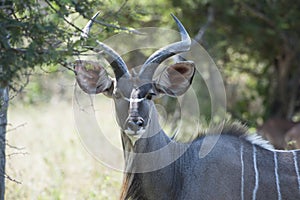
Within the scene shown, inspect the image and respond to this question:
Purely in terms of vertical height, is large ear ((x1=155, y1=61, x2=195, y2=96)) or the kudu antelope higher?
large ear ((x1=155, y1=61, x2=195, y2=96))

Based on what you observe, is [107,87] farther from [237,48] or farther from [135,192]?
[237,48]

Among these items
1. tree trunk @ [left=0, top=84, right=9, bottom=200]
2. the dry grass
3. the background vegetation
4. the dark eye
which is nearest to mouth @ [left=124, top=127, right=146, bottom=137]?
the dark eye

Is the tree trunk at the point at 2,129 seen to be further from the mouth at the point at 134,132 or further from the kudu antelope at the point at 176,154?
the mouth at the point at 134,132

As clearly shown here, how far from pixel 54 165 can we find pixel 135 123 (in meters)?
3.43

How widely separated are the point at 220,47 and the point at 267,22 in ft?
2.49

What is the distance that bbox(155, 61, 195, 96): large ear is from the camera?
417cm

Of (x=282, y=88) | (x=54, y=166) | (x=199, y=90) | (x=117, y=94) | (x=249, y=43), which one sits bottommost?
(x=117, y=94)

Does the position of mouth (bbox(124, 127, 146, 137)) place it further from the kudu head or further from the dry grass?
the dry grass

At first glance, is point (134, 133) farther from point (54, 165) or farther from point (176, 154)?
point (54, 165)

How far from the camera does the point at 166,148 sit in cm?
415

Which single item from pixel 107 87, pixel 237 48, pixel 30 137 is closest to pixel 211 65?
pixel 237 48

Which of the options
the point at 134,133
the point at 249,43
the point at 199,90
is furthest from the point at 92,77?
the point at 199,90

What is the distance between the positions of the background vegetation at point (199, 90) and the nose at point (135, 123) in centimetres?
73

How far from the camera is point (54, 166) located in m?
6.91
